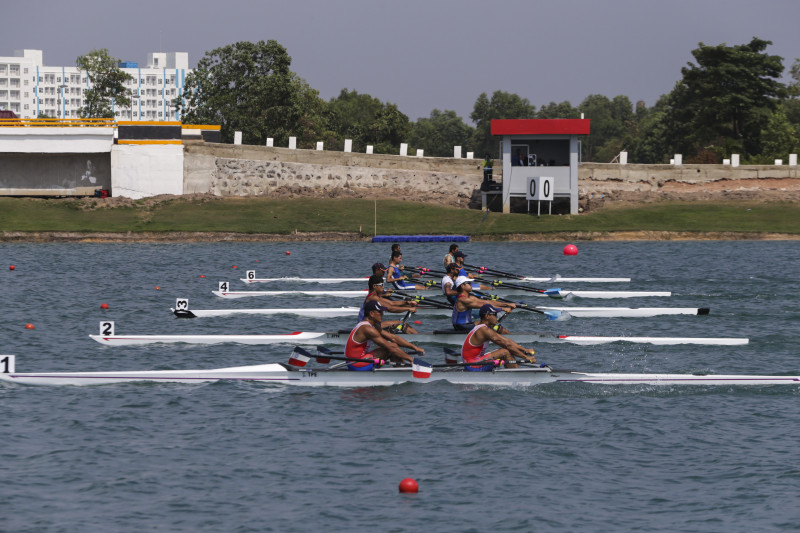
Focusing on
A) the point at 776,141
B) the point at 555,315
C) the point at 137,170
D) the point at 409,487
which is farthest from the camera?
the point at 776,141

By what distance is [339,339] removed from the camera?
22.3 metres

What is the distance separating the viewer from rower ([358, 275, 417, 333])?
65.5ft

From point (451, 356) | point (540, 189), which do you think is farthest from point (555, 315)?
point (540, 189)

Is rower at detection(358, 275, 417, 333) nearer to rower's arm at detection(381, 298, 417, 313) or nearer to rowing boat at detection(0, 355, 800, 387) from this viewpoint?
rower's arm at detection(381, 298, 417, 313)

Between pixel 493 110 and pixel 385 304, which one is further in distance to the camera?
pixel 493 110

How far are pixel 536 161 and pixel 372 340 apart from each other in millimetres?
41817

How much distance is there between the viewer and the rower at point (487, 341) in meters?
17.8

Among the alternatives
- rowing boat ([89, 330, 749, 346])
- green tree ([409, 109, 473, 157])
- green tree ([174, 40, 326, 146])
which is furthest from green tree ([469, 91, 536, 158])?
rowing boat ([89, 330, 749, 346])

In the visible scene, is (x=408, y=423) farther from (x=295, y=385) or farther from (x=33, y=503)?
(x=33, y=503)

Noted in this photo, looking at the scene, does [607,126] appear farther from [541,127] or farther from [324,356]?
[324,356]

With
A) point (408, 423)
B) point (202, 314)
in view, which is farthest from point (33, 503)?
point (202, 314)

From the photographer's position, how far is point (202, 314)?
1073 inches

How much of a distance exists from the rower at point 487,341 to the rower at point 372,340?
3.74 feet

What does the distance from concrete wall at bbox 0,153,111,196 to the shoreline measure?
1011 centimetres
